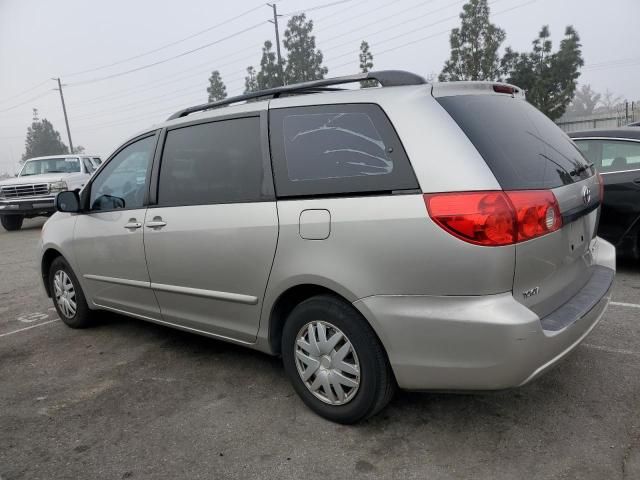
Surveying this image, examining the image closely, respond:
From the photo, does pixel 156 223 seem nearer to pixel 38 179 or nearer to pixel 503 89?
pixel 503 89

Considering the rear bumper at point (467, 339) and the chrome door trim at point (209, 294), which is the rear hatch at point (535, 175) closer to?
the rear bumper at point (467, 339)

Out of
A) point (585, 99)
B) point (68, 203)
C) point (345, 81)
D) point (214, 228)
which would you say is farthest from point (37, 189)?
point (585, 99)

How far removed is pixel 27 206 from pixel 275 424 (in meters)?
12.2

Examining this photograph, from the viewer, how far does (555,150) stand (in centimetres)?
282

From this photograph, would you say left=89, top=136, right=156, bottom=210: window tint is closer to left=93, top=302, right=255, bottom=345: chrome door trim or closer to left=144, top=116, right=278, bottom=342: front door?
left=144, top=116, right=278, bottom=342: front door

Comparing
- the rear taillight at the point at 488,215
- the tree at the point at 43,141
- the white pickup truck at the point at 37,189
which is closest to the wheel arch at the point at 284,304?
the rear taillight at the point at 488,215

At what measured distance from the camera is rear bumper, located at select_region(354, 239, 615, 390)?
7.25ft

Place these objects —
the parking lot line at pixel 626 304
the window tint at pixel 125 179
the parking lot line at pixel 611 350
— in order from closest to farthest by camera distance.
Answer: the parking lot line at pixel 611 350 → the window tint at pixel 125 179 → the parking lot line at pixel 626 304

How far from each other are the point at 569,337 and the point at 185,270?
2.23 metres

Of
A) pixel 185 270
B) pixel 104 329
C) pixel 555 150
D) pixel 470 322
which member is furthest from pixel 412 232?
pixel 104 329

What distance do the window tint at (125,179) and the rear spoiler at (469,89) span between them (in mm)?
2087

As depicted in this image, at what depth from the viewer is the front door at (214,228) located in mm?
2955

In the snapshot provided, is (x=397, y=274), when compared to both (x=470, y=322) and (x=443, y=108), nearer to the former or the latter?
(x=470, y=322)

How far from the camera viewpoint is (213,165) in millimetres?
3268
